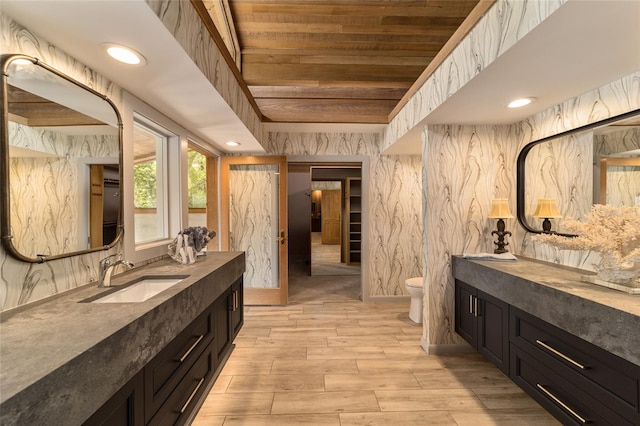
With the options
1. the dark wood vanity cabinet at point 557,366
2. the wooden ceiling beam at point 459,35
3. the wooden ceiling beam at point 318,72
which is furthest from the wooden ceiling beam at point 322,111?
the dark wood vanity cabinet at point 557,366

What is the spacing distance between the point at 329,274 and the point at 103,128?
14.8ft

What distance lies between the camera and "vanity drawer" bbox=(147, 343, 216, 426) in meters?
1.23

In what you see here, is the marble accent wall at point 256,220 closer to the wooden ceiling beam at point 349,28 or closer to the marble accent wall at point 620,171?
the wooden ceiling beam at point 349,28

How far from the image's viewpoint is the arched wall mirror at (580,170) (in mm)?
1650

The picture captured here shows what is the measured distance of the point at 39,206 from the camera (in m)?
1.20

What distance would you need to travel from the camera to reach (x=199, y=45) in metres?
1.44

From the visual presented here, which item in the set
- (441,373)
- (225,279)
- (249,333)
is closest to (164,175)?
(225,279)

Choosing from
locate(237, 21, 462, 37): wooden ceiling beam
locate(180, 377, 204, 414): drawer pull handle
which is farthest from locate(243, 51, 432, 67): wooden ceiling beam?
locate(180, 377, 204, 414): drawer pull handle

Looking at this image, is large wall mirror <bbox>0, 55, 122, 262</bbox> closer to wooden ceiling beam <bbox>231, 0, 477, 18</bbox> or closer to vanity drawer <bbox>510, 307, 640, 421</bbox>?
wooden ceiling beam <bbox>231, 0, 477, 18</bbox>

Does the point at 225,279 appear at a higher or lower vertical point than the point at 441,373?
higher

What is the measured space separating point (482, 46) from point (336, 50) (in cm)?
184

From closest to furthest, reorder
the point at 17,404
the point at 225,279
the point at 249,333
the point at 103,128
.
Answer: the point at 17,404
the point at 103,128
the point at 225,279
the point at 249,333

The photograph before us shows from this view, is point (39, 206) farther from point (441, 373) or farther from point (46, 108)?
point (441, 373)

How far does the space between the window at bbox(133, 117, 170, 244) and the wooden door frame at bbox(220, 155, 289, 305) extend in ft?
3.76
